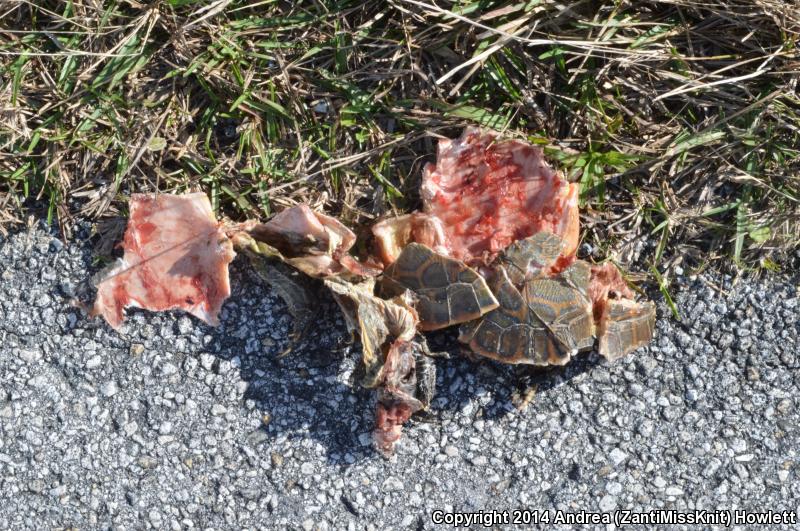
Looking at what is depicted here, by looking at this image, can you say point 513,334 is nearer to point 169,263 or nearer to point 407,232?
point 407,232

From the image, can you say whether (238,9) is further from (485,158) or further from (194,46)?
(485,158)

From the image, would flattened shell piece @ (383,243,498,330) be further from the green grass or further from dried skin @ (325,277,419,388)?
the green grass

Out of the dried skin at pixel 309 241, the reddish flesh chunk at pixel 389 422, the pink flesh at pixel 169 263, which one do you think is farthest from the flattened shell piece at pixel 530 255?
the pink flesh at pixel 169 263

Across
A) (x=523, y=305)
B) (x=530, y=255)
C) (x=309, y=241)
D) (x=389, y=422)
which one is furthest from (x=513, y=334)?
(x=309, y=241)

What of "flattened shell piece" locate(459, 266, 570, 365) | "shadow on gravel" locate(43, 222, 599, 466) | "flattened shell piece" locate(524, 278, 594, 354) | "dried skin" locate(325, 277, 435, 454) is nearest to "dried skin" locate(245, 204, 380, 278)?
"dried skin" locate(325, 277, 435, 454)

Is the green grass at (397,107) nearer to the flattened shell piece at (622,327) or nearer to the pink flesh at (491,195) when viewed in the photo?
the pink flesh at (491,195)
